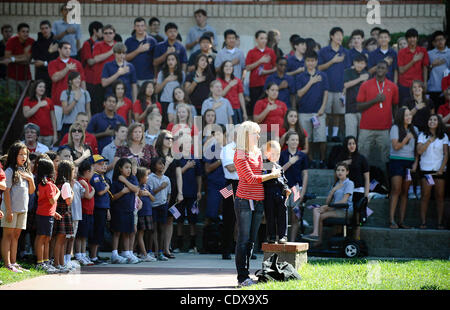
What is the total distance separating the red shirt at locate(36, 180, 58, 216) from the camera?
1019 centimetres

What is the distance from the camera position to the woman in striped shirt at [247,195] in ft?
28.8

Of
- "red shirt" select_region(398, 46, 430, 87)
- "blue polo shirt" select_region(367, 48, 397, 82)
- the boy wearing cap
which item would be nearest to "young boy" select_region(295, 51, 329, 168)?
"blue polo shirt" select_region(367, 48, 397, 82)

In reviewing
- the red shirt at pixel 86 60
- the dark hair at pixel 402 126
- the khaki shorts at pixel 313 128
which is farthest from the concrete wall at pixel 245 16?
the dark hair at pixel 402 126

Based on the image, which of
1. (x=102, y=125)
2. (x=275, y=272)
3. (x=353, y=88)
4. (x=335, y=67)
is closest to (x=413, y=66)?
(x=353, y=88)

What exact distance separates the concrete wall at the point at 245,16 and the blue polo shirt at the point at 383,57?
256cm

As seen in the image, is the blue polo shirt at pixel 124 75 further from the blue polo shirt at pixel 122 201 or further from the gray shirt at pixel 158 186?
the blue polo shirt at pixel 122 201

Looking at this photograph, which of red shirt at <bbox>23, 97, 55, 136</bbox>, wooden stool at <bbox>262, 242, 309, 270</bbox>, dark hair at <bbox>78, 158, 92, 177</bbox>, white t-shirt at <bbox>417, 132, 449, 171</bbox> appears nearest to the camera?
wooden stool at <bbox>262, 242, 309, 270</bbox>

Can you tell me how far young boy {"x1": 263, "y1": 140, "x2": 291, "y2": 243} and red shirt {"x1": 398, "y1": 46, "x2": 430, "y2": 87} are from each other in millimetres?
7933

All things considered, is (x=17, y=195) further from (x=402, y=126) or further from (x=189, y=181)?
(x=402, y=126)

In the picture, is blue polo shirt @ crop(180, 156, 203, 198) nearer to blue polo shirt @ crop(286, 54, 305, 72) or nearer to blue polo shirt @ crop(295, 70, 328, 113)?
blue polo shirt @ crop(295, 70, 328, 113)

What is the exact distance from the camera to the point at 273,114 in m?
15.1

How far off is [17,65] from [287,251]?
966 centimetres

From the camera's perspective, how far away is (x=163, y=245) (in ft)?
42.4

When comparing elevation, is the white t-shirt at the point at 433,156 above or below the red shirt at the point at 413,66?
below
